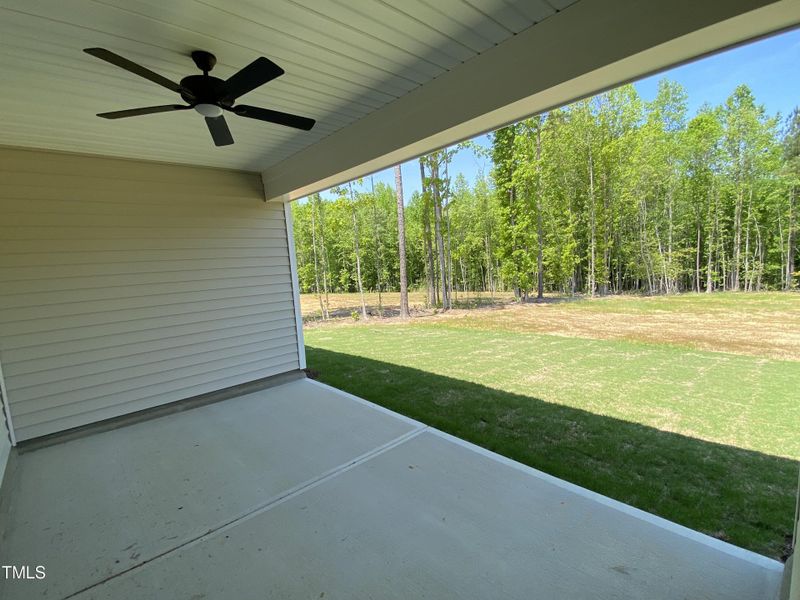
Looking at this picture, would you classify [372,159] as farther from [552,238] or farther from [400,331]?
[552,238]

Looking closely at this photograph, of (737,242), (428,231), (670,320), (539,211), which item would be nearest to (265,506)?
(670,320)

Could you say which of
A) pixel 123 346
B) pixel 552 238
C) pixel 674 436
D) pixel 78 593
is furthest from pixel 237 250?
pixel 552 238

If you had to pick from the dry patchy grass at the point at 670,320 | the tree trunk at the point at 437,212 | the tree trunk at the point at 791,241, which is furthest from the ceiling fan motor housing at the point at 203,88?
the tree trunk at the point at 791,241

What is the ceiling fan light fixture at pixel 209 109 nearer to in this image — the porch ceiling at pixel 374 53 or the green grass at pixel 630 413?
the porch ceiling at pixel 374 53

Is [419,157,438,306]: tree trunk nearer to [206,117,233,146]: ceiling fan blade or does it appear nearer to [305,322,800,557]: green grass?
[305,322,800,557]: green grass

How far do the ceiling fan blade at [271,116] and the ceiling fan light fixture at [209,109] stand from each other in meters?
0.07

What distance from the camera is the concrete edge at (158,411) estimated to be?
2.87m

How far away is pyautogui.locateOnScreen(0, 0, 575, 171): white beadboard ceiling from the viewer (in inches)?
57.7

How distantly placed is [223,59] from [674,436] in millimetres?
4094

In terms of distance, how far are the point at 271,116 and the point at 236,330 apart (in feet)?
8.81

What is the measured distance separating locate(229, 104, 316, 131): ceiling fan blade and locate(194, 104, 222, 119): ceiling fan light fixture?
74mm

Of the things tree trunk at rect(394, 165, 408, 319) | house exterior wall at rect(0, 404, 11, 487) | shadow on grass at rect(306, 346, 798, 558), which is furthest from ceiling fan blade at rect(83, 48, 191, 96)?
tree trunk at rect(394, 165, 408, 319)

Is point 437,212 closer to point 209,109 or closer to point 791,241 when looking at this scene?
point 209,109

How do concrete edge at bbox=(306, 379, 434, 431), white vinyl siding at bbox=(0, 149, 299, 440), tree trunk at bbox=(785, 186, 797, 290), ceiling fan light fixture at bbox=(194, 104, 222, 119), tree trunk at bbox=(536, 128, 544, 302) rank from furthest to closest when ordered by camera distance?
tree trunk at bbox=(536, 128, 544, 302)
tree trunk at bbox=(785, 186, 797, 290)
concrete edge at bbox=(306, 379, 434, 431)
white vinyl siding at bbox=(0, 149, 299, 440)
ceiling fan light fixture at bbox=(194, 104, 222, 119)
